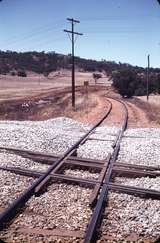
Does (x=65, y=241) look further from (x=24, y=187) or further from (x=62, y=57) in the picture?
(x=62, y=57)

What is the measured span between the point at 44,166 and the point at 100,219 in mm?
3707

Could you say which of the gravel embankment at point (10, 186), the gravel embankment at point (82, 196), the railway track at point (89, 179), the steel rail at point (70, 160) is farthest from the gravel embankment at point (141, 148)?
the gravel embankment at point (10, 186)

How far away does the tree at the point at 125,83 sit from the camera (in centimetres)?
5159

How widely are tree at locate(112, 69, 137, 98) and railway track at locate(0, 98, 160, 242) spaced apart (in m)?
39.7

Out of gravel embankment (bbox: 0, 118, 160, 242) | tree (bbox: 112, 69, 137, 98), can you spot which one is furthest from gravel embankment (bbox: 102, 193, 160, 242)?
tree (bbox: 112, 69, 137, 98)

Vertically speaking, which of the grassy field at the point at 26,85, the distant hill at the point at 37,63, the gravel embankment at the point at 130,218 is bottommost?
the gravel embankment at the point at 130,218

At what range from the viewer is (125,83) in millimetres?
52344

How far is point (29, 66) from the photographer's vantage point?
342 feet

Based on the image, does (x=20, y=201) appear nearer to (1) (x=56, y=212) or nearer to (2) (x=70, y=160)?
(1) (x=56, y=212)

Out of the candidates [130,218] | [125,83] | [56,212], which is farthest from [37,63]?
[130,218]

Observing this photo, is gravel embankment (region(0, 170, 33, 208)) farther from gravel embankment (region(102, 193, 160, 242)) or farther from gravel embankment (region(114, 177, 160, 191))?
gravel embankment (region(114, 177, 160, 191))

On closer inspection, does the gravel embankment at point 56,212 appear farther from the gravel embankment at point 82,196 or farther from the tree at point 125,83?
the tree at point 125,83

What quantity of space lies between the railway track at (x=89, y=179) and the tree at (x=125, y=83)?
39.7 metres

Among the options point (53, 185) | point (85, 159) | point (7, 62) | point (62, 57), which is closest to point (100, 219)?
point (53, 185)
